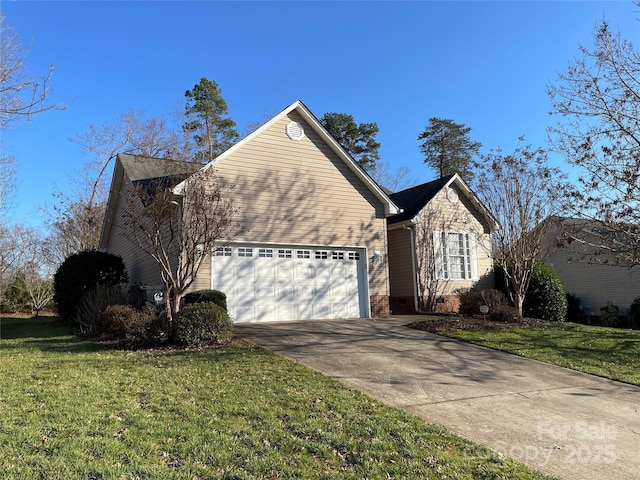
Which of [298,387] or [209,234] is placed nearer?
[298,387]

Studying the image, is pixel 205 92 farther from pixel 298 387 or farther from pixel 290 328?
pixel 298 387

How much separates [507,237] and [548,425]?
391 inches

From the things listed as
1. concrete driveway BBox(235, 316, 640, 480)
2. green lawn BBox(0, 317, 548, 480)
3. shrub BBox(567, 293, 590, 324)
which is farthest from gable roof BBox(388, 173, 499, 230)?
green lawn BBox(0, 317, 548, 480)

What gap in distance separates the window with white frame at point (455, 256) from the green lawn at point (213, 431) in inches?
477

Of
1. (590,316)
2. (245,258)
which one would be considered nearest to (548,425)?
(245,258)

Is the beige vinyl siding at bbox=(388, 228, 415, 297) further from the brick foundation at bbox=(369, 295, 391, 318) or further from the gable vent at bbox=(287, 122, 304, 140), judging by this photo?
the gable vent at bbox=(287, 122, 304, 140)

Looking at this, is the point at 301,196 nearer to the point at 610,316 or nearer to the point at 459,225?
the point at 459,225

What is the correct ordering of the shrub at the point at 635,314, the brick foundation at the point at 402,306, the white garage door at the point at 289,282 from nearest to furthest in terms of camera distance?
the white garage door at the point at 289,282 < the brick foundation at the point at 402,306 < the shrub at the point at 635,314

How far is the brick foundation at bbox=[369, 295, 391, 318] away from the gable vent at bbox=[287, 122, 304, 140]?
5.90 metres

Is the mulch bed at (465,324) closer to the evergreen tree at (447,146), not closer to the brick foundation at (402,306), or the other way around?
the brick foundation at (402,306)

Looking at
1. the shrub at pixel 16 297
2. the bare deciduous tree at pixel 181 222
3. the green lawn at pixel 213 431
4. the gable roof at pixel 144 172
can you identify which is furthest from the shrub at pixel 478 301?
the shrub at pixel 16 297

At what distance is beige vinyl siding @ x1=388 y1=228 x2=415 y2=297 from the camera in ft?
59.3

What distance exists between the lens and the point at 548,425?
5406mm

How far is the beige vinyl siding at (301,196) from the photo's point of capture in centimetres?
1371
